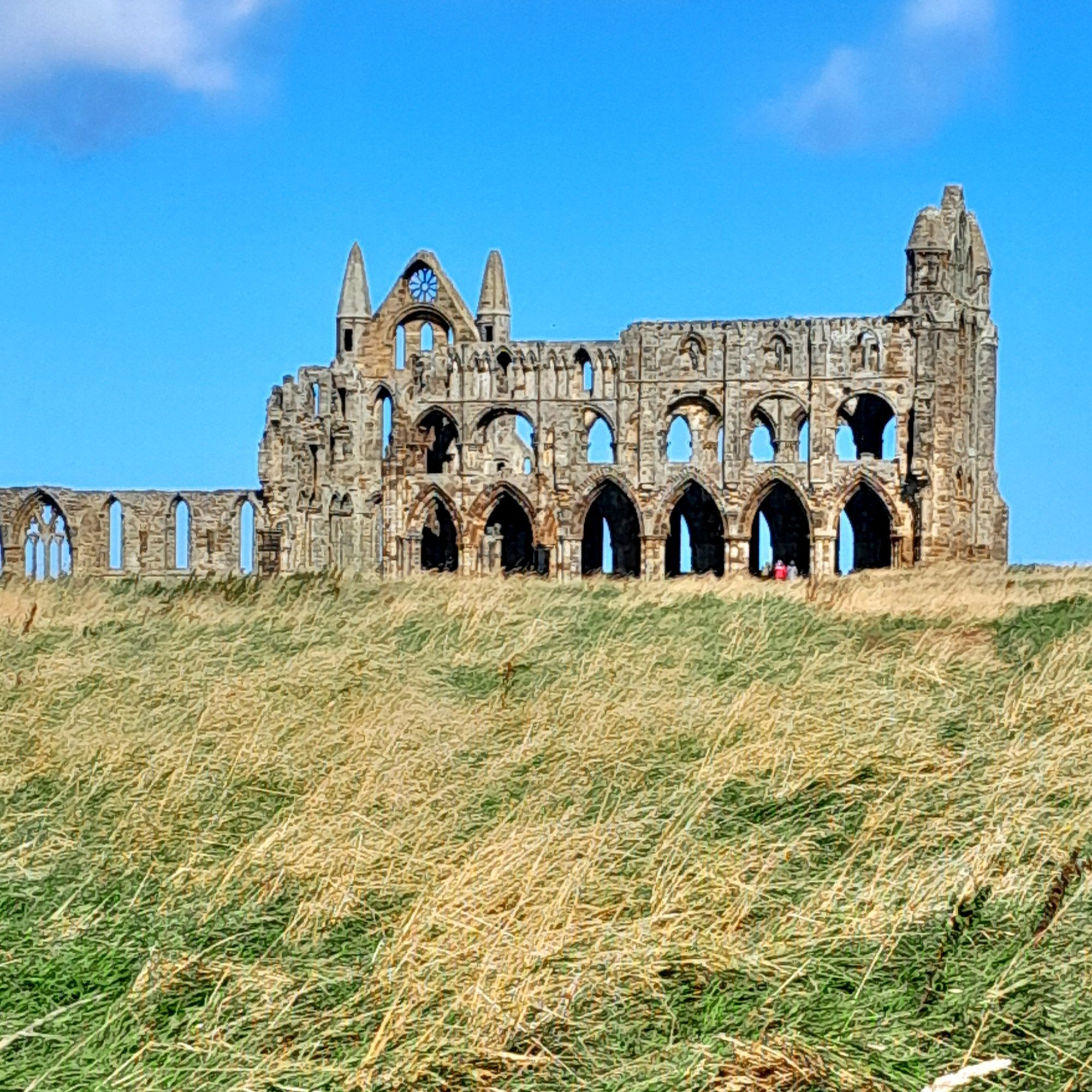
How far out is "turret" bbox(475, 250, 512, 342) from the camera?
157 ft

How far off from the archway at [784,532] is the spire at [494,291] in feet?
29.2

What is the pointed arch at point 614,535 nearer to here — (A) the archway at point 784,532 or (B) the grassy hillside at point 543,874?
(A) the archway at point 784,532

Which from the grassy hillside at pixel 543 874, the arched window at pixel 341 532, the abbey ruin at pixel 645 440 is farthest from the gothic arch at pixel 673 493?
the grassy hillside at pixel 543 874

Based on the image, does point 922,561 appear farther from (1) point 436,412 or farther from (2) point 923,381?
(1) point 436,412

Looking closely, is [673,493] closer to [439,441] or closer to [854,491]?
[854,491]

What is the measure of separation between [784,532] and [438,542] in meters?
8.56

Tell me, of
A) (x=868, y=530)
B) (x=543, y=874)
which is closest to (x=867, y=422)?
(x=868, y=530)

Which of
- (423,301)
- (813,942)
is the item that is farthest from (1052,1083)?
(423,301)

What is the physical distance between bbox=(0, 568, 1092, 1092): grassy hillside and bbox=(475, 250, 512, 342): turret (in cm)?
3606

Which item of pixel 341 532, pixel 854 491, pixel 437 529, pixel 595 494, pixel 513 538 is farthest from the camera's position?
pixel 513 538

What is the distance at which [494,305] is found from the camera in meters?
47.9

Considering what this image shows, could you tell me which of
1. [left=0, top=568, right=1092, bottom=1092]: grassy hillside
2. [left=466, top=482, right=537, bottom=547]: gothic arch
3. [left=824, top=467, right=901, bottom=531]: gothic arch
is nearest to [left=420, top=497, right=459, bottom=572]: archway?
[left=466, top=482, right=537, bottom=547]: gothic arch

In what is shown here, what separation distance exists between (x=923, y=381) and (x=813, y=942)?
114 ft

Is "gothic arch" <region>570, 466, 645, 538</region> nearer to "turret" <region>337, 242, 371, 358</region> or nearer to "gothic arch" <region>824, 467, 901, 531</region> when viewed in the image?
"gothic arch" <region>824, 467, 901, 531</region>
